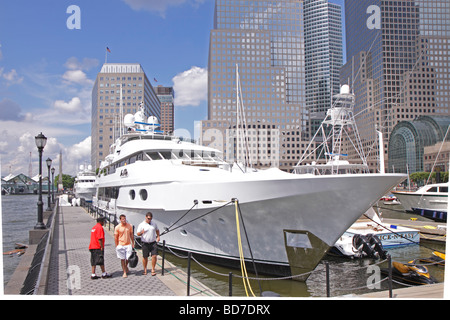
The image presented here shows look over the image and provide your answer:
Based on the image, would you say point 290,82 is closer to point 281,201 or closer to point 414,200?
point 414,200

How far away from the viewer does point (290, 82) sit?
120312 mm

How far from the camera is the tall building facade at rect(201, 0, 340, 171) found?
4406 cm

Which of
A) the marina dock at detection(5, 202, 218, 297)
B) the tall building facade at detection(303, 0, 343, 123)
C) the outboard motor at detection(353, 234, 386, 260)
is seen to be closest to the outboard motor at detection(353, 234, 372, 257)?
the outboard motor at detection(353, 234, 386, 260)

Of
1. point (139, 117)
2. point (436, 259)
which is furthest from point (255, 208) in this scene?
point (139, 117)

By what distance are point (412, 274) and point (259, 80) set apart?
71262mm

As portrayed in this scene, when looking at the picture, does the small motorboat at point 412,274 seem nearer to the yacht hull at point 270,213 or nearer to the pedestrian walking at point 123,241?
the yacht hull at point 270,213

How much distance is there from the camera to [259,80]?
76.4m

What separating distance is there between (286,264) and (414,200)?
22.6 m

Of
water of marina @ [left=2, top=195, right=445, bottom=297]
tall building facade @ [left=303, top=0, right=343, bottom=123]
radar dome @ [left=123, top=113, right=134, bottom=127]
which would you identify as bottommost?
water of marina @ [left=2, top=195, right=445, bottom=297]

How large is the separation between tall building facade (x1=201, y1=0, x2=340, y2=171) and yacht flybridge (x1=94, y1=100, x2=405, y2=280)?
24528mm

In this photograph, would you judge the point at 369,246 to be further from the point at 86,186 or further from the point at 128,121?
the point at 86,186

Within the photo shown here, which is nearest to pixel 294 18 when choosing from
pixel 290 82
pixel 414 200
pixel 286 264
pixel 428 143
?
pixel 290 82

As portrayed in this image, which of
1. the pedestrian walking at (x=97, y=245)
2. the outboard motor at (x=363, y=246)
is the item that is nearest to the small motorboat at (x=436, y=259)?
the outboard motor at (x=363, y=246)

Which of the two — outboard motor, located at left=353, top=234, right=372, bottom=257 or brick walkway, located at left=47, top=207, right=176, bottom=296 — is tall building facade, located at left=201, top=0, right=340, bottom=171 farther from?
brick walkway, located at left=47, top=207, right=176, bottom=296
